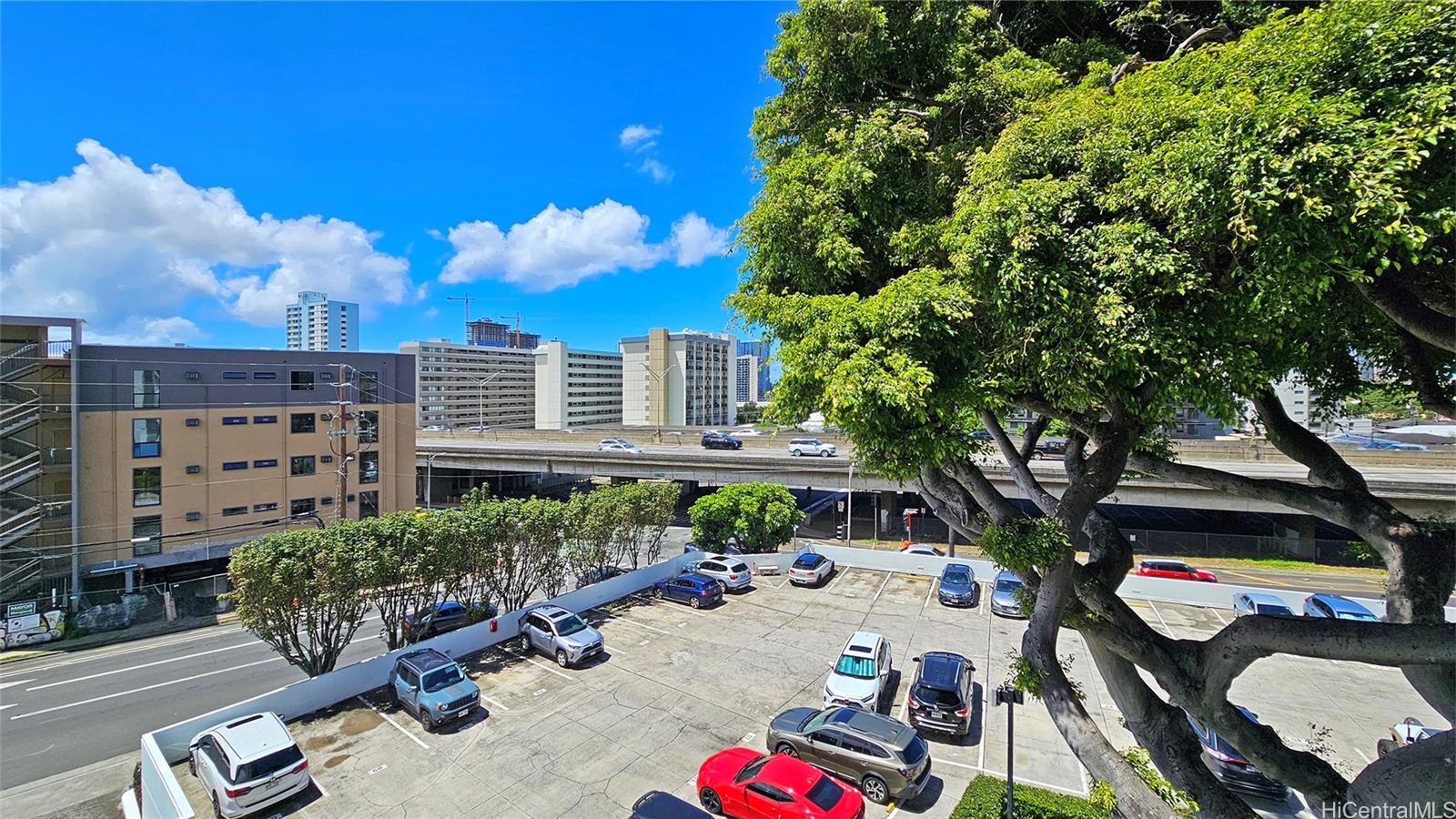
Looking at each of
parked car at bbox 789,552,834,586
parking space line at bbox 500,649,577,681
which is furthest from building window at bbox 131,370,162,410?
parked car at bbox 789,552,834,586

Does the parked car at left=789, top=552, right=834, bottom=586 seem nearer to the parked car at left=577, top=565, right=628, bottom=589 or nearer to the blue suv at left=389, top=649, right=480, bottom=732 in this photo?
the parked car at left=577, top=565, right=628, bottom=589

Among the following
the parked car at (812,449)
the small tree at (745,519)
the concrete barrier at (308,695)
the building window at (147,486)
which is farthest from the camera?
the parked car at (812,449)

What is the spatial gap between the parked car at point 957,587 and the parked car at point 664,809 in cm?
1596

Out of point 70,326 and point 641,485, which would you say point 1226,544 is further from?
point 70,326

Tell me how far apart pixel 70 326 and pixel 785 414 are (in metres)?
38.4

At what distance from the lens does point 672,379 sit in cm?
10656

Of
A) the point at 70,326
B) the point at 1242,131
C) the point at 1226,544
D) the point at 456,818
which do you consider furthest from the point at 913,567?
the point at 70,326

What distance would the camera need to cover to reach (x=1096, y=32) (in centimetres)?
745

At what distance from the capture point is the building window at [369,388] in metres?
36.2

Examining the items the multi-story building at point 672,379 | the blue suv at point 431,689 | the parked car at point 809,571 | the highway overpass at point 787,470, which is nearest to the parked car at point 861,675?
the blue suv at point 431,689

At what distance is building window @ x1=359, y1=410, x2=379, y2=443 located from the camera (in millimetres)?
35344

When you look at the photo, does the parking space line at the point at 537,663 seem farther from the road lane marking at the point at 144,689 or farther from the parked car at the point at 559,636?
the road lane marking at the point at 144,689

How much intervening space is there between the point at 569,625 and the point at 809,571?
433 inches

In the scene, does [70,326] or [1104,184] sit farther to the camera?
[70,326]
